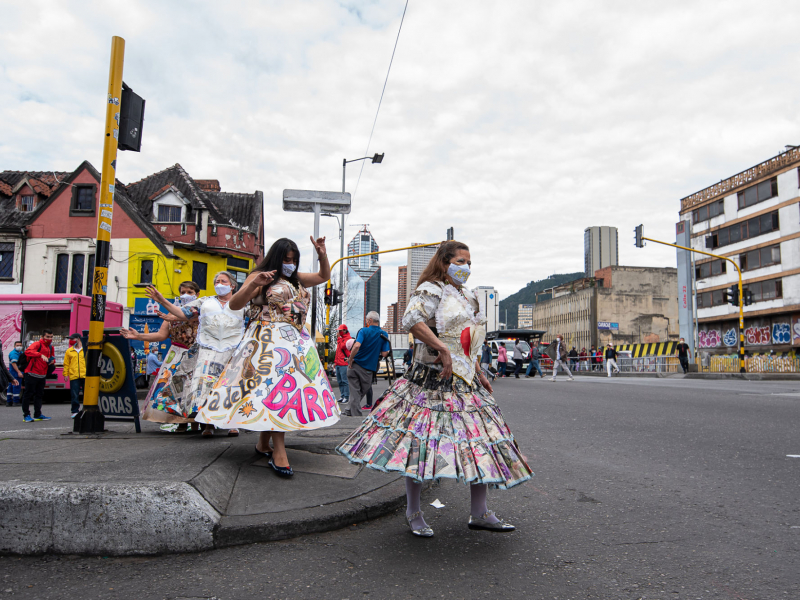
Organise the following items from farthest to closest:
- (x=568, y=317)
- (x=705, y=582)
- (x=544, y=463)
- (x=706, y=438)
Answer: (x=568, y=317)
(x=706, y=438)
(x=544, y=463)
(x=705, y=582)

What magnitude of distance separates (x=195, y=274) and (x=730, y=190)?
142 feet

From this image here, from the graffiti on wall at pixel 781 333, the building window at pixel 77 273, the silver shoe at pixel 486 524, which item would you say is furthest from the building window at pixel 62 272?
the graffiti on wall at pixel 781 333

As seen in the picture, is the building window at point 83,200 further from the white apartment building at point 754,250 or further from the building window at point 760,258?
the building window at point 760,258

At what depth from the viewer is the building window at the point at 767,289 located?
147 feet

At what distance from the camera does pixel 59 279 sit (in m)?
30.8

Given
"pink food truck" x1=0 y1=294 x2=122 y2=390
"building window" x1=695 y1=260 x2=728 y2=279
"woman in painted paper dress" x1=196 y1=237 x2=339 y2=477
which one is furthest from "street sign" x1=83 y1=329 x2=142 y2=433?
"building window" x1=695 y1=260 x2=728 y2=279

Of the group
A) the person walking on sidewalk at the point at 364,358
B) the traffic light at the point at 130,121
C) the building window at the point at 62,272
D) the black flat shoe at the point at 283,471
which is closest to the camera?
the black flat shoe at the point at 283,471

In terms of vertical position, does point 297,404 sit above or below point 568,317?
below

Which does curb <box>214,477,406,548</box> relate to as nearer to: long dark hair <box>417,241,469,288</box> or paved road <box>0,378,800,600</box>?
paved road <box>0,378,800,600</box>

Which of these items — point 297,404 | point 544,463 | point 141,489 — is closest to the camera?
point 141,489

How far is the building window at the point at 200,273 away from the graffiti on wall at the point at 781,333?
3960 cm

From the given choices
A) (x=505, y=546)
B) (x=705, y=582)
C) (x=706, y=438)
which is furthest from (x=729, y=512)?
(x=706, y=438)

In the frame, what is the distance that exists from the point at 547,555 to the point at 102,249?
4743 mm

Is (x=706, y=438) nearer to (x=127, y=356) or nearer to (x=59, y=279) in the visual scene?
(x=127, y=356)
